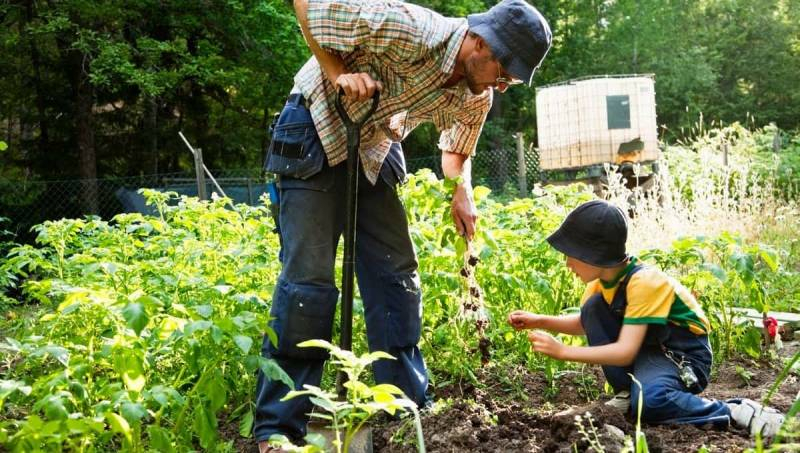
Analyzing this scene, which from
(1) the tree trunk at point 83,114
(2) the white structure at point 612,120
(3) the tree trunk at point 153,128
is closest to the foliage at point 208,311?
(2) the white structure at point 612,120

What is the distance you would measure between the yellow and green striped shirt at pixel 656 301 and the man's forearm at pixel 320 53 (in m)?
1.16

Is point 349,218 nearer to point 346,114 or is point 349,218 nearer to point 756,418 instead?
point 346,114

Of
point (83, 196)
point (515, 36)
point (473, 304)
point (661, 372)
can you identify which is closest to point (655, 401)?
point (661, 372)

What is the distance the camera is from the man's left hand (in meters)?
3.01

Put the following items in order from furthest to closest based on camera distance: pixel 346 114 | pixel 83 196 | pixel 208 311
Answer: pixel 83 196 < pixel 346 114 < pixel 208 311

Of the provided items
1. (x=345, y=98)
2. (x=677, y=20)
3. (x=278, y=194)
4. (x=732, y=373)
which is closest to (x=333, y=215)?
(x=278, y=194)

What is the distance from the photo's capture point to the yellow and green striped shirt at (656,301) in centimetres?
265

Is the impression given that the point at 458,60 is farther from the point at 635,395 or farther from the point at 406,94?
the point at 635,395

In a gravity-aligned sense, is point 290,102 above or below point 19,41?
below

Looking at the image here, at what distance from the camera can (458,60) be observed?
2.59 meters

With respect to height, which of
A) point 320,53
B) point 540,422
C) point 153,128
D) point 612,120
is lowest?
point 540,422

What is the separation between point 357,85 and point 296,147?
34 centimetres

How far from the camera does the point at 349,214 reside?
2.50m

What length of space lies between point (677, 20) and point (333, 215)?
1173 inches
